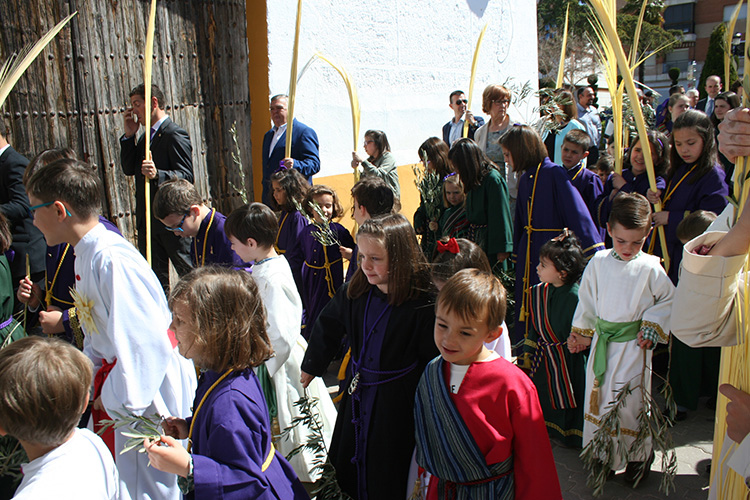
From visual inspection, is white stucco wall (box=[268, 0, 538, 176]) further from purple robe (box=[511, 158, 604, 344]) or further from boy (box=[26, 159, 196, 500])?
boy (box=[26, 159, 196, 500])

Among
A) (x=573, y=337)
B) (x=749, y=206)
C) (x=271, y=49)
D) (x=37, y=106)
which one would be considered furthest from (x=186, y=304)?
(x=271, y=49)

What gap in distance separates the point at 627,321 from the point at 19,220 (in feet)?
13.9

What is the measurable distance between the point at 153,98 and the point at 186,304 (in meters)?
3.90

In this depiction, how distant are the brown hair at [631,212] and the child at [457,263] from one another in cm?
91

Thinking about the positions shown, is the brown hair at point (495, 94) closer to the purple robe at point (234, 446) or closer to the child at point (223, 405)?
the child at point (223, 405)

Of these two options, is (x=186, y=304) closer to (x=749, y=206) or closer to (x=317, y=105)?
(x=749, y=206)

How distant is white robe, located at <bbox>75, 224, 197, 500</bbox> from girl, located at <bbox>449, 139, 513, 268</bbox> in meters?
2.97

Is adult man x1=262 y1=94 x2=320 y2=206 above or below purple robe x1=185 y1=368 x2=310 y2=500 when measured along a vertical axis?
above

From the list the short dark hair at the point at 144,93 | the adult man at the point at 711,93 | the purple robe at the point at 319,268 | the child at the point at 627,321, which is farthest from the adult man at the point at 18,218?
the adult man at the point at 711,93

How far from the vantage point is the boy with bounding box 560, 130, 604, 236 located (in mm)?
5762

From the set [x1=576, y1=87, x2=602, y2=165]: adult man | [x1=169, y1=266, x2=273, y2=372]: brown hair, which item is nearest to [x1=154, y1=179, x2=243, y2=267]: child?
[x1=169, y1=266, x2=273, y2=372]: brown hair

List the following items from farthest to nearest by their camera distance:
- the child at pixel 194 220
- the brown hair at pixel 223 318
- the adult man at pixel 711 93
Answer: the adult man at pixel 711 93, the child at pixel 194 220, the brown hair at pixel 223 318

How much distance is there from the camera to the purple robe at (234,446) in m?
2.08

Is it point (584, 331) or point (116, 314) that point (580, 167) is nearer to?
point (584, 331)
